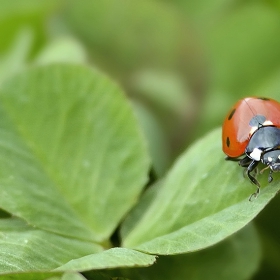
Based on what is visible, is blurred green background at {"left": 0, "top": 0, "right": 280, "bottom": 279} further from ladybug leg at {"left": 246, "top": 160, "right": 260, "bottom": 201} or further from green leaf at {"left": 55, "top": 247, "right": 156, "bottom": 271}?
green leaf at {"left": 55, "top": 247, "right": 156, "bottom": 271}

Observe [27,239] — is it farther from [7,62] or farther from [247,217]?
[7,62]

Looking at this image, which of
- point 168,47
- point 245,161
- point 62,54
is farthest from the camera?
point 168,47

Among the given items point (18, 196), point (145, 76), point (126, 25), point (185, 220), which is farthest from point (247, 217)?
point (126, 25)

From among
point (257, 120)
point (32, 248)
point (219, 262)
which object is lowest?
point (219, 262)

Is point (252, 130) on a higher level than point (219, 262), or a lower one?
higher

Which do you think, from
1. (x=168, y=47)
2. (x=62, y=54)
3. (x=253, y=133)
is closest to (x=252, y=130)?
(x=253, y=133)

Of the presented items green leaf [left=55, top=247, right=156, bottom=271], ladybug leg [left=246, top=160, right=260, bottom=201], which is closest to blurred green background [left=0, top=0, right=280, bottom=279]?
ladybug leg [left=246, top=160, right=260, bottom=201]

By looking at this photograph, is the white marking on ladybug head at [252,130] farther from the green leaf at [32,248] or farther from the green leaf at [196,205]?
the green leaf at [32,248]

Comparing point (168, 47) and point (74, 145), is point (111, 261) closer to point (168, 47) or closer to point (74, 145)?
point (74, 145)

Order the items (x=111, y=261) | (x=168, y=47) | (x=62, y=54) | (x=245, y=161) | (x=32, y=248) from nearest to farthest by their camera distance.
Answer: (x=111, y=261) < (x=32, y=248) < (x=245, y=161) < (x=62, y=54) < (x=168, y=47)
